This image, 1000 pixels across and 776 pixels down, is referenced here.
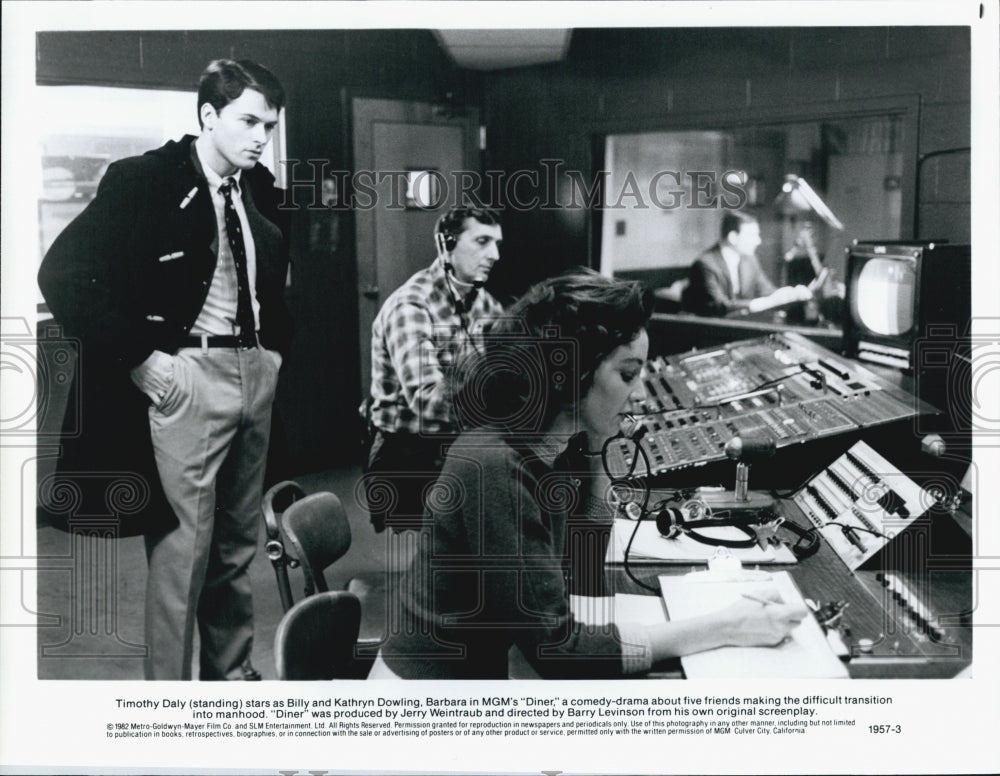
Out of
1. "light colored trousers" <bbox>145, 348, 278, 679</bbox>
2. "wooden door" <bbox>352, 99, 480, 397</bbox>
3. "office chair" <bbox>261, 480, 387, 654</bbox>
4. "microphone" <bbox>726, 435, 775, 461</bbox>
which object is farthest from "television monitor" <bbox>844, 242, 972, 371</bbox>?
"light colored trousers" <bbox>145, 348, 278, 679</bbox>

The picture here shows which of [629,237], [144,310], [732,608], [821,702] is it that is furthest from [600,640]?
[144,310]

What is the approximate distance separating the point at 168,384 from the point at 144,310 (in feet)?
0.51

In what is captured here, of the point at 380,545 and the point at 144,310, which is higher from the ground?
the point at 144,310

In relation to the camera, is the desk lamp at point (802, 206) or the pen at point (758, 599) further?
the desk lamp at point (802, 206)

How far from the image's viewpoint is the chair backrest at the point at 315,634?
4.59ft

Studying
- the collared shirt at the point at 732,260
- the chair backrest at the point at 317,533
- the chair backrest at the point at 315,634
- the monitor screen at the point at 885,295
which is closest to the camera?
the chair backrest at the point at 315,634

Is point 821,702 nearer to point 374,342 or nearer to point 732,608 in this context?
point 732,608

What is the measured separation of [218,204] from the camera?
6.35 ft

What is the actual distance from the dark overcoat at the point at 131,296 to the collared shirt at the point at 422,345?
22 cm

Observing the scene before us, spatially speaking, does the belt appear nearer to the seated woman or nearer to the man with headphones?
the man with headphones

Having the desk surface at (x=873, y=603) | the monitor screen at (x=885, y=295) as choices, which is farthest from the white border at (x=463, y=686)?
the desk surface at (x=873, y=603)

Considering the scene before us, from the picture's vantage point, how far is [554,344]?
5.62 ft

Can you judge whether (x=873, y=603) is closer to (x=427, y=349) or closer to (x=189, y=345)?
(x=427, y=349)

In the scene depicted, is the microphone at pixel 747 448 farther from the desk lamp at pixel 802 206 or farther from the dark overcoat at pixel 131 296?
the dark overcoat at pixel 131 296
